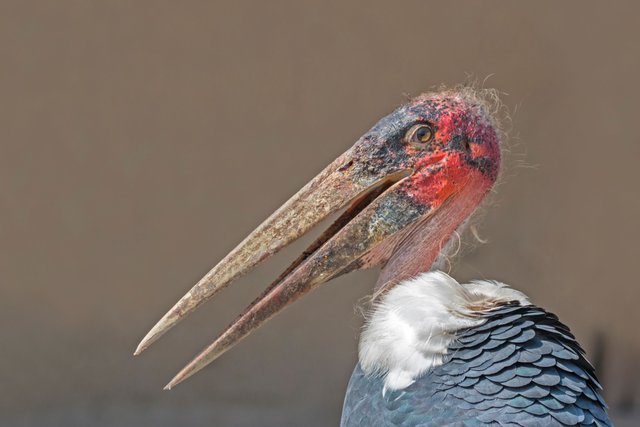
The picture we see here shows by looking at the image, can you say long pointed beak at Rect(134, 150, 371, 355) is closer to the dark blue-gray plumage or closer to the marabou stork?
the marabou stork

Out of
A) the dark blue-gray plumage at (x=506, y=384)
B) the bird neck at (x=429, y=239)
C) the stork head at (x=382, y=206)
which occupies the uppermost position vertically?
the stork head at (x=382, y=206)

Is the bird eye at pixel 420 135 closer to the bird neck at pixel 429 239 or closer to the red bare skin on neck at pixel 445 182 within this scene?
the red bare skin on neck at pixel 445 182

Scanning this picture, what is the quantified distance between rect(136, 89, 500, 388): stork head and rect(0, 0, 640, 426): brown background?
4.74ft

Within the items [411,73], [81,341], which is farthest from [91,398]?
[411,73]

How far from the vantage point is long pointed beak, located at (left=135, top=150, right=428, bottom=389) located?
181 cm

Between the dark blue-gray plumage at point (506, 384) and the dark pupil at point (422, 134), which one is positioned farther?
the dark pupil at point (422, 134)

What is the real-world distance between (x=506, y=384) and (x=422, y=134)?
1.85ft

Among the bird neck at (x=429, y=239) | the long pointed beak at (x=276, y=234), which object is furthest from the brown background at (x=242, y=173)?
the long pointed beak at (x=276, y=234)

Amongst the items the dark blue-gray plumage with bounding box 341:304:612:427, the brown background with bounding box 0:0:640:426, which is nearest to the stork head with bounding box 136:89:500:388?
the dark blue-gray plumage with bounding box 341:304:612:427

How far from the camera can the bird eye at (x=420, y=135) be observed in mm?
1845

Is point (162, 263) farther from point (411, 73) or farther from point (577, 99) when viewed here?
point (577, 99)

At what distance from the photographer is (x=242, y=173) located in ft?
11.7

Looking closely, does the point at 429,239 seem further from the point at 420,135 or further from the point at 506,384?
the point at 506,384

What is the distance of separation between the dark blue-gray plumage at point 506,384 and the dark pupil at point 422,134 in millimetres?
400
